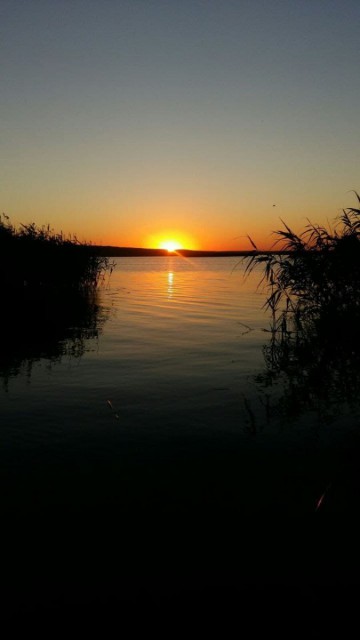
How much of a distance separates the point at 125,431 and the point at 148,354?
19.3 ft

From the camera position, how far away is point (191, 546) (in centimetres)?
432

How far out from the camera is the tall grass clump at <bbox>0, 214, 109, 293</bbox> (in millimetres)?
25266

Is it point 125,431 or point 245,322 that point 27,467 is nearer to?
point 125,431

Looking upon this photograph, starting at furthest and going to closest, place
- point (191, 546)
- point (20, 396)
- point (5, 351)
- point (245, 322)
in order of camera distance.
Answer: point (245, 322)
point (5, 351)
point (20, 396)
point (191, 546)

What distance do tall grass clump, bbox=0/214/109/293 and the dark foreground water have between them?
50.3 ft

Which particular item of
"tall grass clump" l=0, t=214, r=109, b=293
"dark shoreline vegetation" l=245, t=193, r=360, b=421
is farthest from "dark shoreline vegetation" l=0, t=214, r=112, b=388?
"dark shoreline vegetation" l=245, t=193, r=360, b=421

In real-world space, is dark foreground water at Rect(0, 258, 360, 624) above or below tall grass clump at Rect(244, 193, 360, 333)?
below

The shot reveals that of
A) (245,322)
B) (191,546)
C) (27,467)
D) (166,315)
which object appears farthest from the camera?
(166,315)

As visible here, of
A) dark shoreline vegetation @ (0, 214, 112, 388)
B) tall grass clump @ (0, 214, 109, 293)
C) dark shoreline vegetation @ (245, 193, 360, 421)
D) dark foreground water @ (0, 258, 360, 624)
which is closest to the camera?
dark foreground water @ (0, 258, 360, 624)

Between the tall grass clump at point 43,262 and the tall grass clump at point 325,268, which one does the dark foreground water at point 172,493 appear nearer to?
the tall grass clump at point 325,268

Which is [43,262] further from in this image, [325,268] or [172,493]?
[172,493]

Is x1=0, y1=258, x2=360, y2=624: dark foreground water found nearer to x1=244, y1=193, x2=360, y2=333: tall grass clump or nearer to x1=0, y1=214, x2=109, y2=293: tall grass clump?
x1=244, y1=193, x2=360, y2=333: tall grass clump

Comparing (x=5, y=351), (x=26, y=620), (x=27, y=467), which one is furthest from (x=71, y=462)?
(x=5, y=351)

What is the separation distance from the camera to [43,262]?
91.5 ft
